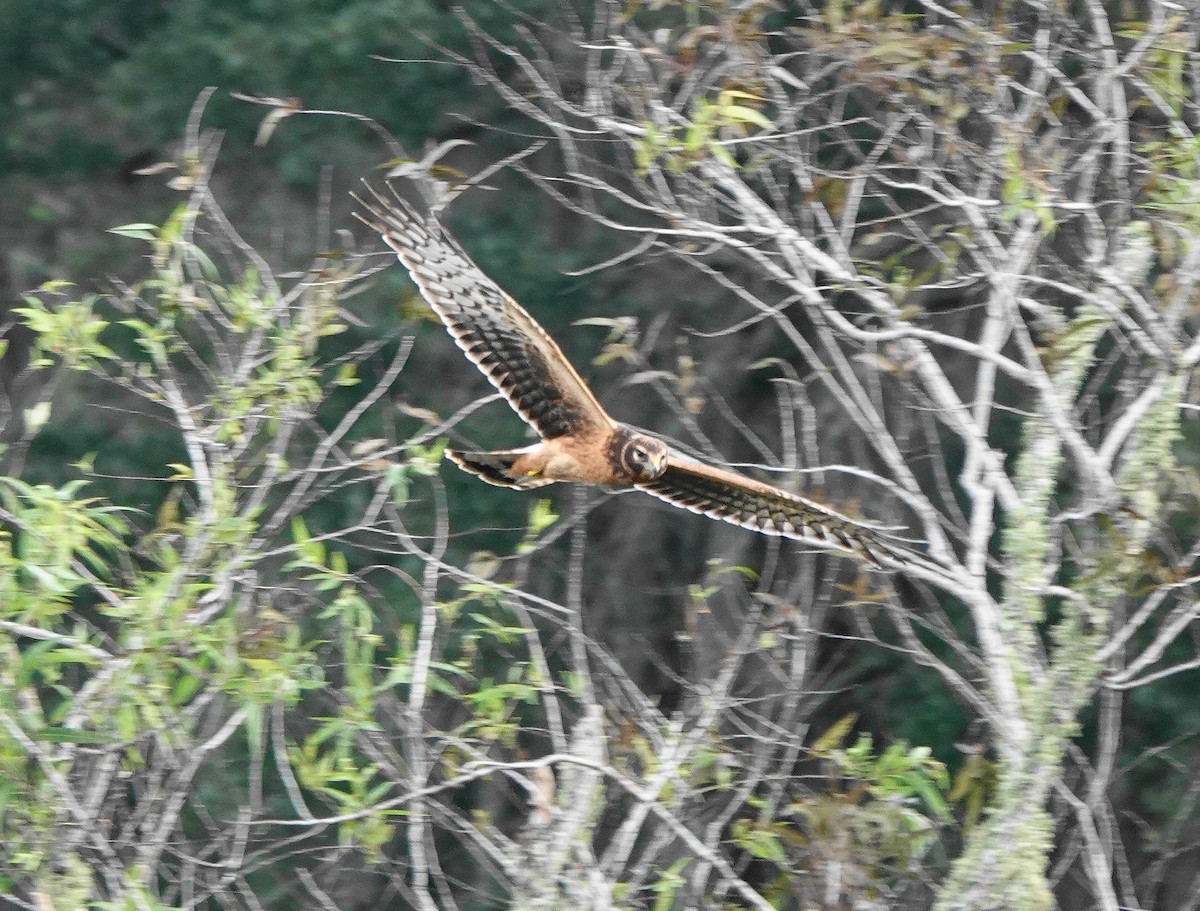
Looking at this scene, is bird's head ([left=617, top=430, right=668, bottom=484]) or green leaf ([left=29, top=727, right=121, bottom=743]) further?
bird's head ([left=617, top=430, right=668, bottom=484])

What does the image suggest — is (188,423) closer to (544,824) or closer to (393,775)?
(393,775)

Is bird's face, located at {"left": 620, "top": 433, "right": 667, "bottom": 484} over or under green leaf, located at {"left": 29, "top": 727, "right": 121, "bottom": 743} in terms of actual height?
under

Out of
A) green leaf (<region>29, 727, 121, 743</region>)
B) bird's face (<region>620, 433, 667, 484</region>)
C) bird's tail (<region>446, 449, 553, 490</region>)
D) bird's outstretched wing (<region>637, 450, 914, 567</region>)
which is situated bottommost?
bird's outstretched wing (<region>637, 450, 914, 567</region>)

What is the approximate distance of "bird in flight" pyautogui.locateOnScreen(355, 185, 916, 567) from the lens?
540 centimetres

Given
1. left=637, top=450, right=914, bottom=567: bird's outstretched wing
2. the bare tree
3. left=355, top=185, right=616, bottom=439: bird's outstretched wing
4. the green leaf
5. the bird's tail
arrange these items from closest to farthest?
1. the green leaf
2. the bare tree
3. left=355, top=185, right=616, bottom=439: bird's outstretched wing
4. the bird's tail
5. left=637, top=450, right=914, bottom=567: bird's outstretched wing

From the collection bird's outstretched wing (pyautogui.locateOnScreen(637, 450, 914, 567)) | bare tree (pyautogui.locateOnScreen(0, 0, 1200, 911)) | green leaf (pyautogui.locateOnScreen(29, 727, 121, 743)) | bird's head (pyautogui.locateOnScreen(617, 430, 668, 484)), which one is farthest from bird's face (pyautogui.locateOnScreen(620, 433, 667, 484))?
green leaf (pyautogui.locateOnScreen(29, 727, 121, 743))

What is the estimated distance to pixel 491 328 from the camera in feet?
18.2

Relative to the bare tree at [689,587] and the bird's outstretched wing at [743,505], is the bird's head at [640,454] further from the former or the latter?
the bare tree at [689,587]


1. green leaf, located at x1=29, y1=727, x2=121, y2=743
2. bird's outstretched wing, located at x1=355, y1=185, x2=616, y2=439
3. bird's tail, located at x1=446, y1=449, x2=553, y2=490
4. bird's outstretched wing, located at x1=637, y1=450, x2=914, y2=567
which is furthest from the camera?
bird's outstretched wing, located at x1=637, y1=450, x2=914, y2=567

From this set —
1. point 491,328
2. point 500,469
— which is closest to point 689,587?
point 500,469

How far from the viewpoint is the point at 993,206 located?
4824mm

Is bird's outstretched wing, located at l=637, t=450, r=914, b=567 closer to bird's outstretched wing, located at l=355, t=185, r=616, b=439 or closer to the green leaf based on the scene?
bird's outstretched wing, located at l=355, t=185, r=616, b=439

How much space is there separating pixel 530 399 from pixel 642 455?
40 centimetres

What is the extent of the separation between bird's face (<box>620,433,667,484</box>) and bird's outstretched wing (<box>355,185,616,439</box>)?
0.10m
